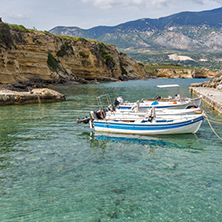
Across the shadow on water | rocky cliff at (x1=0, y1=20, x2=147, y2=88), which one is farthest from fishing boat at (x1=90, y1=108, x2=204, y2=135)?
rocky cliff at (x1=0, y1=20, x2=147, y2=88)

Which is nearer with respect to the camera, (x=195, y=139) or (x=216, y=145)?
(x=216, y=145)

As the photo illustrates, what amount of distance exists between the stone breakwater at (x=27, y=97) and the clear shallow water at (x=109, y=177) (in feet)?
50.2

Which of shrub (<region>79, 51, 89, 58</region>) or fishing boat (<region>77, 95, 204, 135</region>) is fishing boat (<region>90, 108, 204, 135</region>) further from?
shrub (<region>79, 51, 89, 58</region>)

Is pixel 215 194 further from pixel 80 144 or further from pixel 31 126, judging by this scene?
pixel 31 126

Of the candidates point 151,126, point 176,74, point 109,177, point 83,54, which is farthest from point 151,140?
point 176,74

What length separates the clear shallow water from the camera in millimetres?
7953

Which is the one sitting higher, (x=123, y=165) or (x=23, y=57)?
(x=23, y=57)

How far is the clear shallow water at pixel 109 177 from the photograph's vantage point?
7953 mm

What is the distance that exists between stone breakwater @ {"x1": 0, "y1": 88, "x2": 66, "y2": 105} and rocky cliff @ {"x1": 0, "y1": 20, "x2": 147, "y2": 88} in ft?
33.6

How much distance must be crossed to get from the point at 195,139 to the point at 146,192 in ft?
28.2

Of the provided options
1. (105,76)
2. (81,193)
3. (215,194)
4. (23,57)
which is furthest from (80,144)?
(105,76)

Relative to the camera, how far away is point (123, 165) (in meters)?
11.7

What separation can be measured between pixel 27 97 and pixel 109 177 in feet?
86.8

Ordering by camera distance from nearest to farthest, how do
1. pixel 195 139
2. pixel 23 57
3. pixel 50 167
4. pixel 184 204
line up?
1. pixel 184 204
2. pixel 50 167
3. pixel 195 139
4. pixel 23 57
